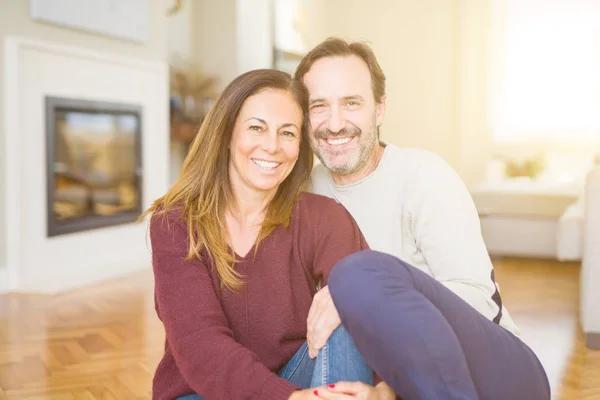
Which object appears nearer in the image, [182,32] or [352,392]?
[352,392]

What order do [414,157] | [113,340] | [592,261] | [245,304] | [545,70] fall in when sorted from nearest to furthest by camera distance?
[245,304], [414,157], [592,261], [113,340], [545,70]

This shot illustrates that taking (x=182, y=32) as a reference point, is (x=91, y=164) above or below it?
below

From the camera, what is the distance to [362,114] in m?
1.67

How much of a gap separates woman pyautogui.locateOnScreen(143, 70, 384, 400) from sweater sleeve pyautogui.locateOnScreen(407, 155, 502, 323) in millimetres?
172

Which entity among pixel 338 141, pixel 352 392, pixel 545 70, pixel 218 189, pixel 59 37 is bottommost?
pixel 352 392

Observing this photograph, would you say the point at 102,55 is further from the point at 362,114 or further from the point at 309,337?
the point at 309,337

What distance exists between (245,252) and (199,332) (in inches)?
8.9

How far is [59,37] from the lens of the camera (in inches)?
151

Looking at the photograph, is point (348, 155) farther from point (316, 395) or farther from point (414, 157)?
point (316, 395)

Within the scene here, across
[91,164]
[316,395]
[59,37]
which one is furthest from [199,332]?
[91,164]

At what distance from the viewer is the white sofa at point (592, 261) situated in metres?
2.69

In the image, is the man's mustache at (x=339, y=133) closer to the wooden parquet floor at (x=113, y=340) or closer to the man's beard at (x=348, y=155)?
the man's beard at (x=348, y=155)

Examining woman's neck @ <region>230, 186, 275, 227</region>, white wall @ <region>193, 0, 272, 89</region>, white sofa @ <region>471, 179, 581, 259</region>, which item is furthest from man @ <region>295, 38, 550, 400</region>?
white wall @ <region>193, 0, 272, 89</region>

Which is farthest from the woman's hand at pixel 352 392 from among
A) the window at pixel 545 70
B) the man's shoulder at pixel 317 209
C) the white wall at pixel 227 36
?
the window at pixel 545 70
